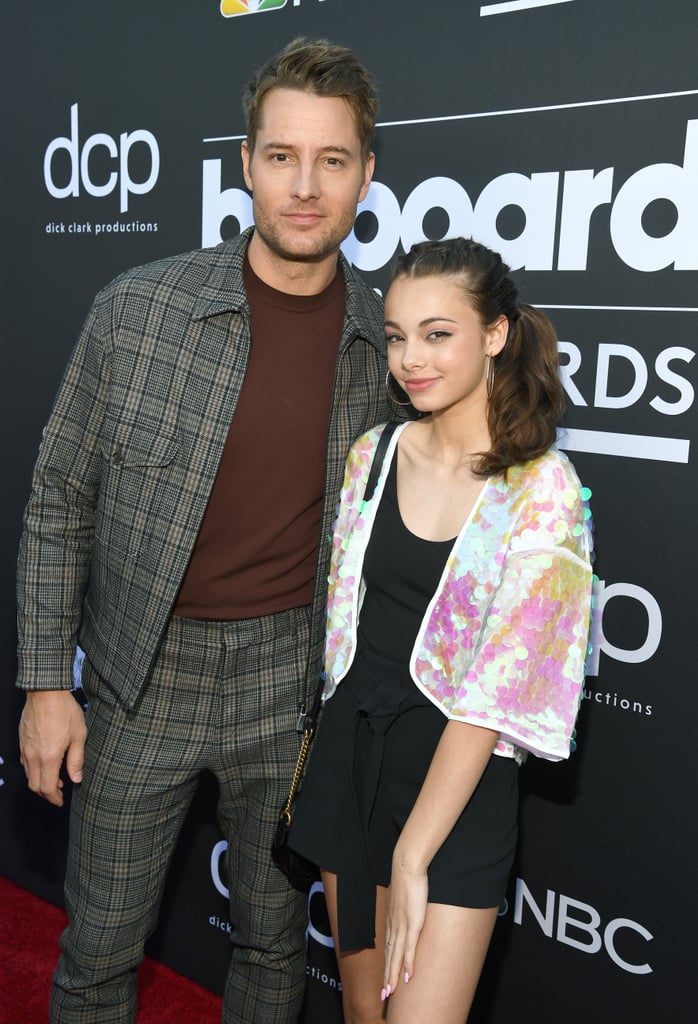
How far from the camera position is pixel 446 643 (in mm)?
1509

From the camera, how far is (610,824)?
1.97 meters

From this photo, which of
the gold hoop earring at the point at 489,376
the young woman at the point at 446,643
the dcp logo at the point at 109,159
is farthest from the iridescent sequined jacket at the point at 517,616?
the dcp logo at the point at 109,159

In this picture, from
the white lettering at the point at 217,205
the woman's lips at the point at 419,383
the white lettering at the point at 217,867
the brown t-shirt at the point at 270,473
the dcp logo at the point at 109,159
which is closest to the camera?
the woman's lips at the point at 419,383

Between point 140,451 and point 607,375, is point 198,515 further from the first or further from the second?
point 607,375

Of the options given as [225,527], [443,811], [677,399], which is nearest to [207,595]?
[225,527]

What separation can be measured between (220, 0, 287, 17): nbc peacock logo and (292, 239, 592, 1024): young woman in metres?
0.96

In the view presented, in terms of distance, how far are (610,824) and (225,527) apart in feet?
3.21

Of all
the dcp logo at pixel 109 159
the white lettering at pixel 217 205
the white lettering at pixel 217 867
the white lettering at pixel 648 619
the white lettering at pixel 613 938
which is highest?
the dcp logo at pixel 109 159

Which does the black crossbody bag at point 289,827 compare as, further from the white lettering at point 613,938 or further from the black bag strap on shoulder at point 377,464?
the white lettering at point 613,938

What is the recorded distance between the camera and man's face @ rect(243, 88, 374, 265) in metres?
1.71

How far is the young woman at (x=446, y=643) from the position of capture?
1.45 metres

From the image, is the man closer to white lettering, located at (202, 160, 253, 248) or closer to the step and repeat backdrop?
the step and repeat backdrop

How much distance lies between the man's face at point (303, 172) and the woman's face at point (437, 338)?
10.5 inches

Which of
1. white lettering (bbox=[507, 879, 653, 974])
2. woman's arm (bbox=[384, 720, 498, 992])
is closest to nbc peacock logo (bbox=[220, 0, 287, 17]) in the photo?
woman's arm (bbox=[384, 720, 498, 992])
